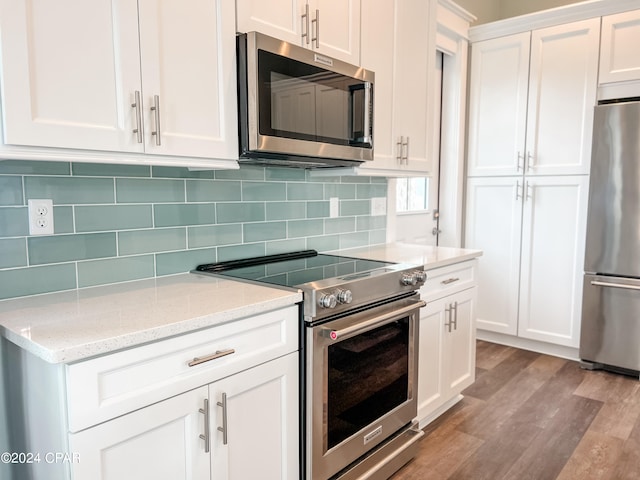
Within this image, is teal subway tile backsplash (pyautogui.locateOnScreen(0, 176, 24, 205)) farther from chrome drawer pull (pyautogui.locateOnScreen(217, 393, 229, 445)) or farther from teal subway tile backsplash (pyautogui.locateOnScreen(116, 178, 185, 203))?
chrome drawer pull (pyautogui.locateOnScreen(217, 393, 229, 445))

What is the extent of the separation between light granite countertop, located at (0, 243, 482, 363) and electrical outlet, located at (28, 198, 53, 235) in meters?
0.21

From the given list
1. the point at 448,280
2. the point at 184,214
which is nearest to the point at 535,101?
the point at 448,280

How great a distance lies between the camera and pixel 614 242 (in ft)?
9.82

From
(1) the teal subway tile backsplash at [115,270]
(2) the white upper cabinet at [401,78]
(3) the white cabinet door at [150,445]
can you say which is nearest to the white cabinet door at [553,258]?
(2) the white upper cabinet at [401,78]

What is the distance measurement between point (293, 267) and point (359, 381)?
55 centimetres

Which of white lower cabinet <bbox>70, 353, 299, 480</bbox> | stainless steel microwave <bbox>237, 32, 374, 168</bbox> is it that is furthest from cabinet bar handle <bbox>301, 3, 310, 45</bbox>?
white lower cabinet <bbox>70, 353, 299, 480</bbox>

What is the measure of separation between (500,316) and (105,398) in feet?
10.7

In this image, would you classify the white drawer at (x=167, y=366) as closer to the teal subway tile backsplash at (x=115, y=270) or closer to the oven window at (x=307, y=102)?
the teal subway tile backsplash at (x=115, y=270)

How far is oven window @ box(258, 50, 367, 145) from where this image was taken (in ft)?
5.44

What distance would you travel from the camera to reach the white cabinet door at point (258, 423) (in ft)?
4.34

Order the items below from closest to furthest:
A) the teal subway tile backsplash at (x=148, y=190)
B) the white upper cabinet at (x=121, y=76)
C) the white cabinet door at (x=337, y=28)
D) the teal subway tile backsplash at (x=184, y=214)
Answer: the white upper cabinet at (x=121, y=76) < the teal subway tile backsplash at (x=148, y=190) < the teal subway tile backsplash at (x=184, y=214) < the white cabinet door at (x=337, y=28)

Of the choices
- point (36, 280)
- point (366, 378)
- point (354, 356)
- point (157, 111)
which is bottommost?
point (366, 378)

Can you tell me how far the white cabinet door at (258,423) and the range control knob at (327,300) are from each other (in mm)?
197

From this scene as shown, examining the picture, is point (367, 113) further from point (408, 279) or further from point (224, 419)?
point (224, 419)
